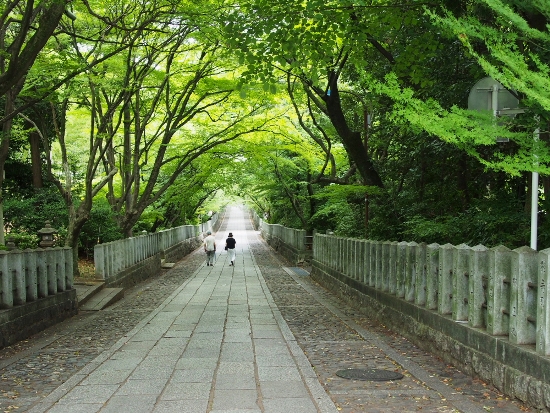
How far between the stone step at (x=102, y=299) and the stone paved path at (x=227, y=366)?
0.49 meters

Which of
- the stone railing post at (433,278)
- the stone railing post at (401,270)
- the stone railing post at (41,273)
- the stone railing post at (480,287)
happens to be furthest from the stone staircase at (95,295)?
the stone railing post at (480,287)

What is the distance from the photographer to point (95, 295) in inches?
567

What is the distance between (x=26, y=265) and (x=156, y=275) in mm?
14976

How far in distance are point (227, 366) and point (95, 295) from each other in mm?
8346

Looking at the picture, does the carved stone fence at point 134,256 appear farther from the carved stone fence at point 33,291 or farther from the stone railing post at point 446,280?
the stone railing post at point 446,280

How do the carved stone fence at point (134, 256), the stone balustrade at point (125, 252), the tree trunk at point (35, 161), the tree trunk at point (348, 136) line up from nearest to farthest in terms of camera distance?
1. the tree trunk at point (348, 136)
2. the stone balustrade at point (125, 252)
3. the carved stone fence at point (134, 256)
4. the tree trunk at point (35, 161)

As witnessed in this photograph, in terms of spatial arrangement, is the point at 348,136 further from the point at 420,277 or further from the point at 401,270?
the point at 420,277

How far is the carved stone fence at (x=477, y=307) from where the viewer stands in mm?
5270

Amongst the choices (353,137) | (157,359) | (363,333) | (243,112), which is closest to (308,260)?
(243,112)

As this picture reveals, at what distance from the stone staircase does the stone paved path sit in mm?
624

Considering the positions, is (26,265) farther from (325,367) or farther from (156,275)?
(156,275)

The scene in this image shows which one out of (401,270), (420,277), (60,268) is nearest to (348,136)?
(401,270)

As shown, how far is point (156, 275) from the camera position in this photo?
2444 cm

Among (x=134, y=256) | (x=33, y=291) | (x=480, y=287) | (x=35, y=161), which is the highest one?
(x=35, y=161)
